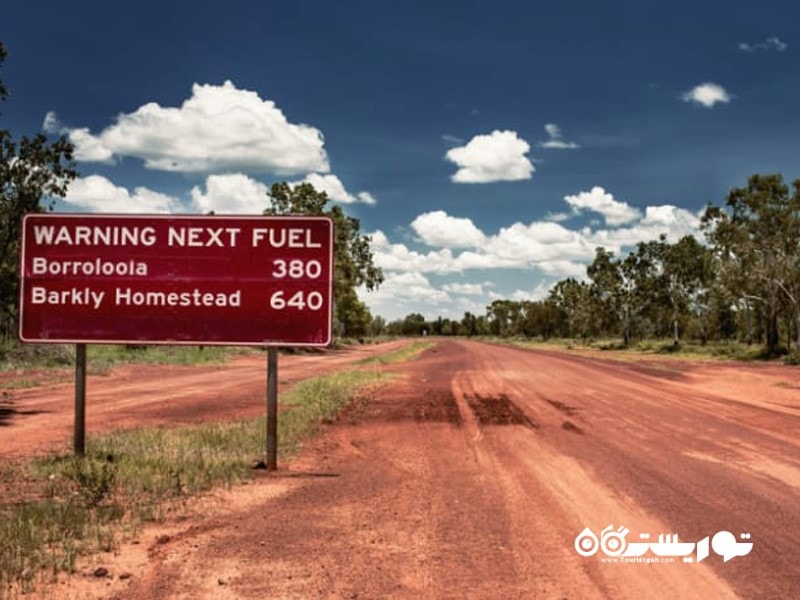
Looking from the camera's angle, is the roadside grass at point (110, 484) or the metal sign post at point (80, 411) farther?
the metal sign post at point (80, 411)

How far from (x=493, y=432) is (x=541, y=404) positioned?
4873 mm

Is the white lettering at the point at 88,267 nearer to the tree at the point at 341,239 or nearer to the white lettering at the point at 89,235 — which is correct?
the white lettering at the point at 89,235

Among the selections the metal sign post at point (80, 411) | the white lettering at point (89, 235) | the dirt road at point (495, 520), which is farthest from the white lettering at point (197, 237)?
the dirt road at point (495, 520)

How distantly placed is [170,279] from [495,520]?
18.5 feet

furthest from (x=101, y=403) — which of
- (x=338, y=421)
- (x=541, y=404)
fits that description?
(x=541, y=404)

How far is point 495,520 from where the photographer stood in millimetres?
6738

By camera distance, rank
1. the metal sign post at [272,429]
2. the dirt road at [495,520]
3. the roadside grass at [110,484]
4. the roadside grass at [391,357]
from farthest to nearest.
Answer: the roadside grass at [391,357] → the metal sign post at [272,429] → the roadside grass at [110,484] → the dirt road at [495,520]

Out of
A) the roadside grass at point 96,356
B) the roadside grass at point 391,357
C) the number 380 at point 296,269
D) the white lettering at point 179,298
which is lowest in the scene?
the roadside grass at point 391,357

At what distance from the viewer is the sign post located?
31.2 feet

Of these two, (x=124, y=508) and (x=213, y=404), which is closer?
(x=124, y=508)

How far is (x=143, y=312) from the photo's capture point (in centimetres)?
965

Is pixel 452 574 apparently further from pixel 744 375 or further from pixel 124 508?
pixel 744 375

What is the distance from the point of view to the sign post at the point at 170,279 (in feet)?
31.2

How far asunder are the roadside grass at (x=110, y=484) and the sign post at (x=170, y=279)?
3.40 ft
